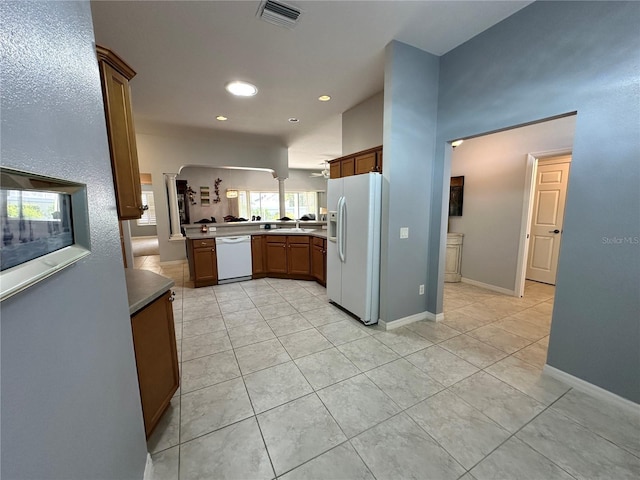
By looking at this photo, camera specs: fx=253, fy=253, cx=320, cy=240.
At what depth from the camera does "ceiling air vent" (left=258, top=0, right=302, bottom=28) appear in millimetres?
2021

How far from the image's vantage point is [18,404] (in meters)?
0.53

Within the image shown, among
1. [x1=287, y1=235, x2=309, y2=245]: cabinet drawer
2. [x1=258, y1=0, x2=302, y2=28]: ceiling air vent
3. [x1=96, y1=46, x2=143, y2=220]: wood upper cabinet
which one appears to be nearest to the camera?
[x1=96, y1=46, x2=143, y2=220]: wood upper cabinet

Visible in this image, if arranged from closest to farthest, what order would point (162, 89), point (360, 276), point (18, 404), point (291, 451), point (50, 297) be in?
point (18, 404) → point (50, 297) → point (291, 451) → point (360, 276) → point (162, 89)

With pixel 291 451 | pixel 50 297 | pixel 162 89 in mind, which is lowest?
pixel 291 451

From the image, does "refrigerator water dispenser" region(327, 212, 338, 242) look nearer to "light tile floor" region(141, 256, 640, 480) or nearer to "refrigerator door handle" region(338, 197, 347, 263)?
"refrigerator door handle" region(338, 197, 347, 263)

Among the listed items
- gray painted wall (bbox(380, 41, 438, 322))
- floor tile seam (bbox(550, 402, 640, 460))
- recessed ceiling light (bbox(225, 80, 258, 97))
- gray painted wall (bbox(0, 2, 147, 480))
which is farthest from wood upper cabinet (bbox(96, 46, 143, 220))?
floor tile seam (bbox(550, 402, 640, 460))

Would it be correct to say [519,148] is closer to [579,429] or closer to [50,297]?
[579,429]

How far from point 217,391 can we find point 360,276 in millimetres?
1790

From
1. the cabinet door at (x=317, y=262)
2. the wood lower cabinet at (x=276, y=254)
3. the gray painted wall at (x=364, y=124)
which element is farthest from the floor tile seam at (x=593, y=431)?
the wood lower cabinet at (x=276, y=254)

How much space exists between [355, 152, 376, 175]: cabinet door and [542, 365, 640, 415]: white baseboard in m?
2.60

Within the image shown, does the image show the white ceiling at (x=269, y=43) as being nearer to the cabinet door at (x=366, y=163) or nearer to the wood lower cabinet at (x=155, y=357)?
the cabinet door at (x=366, y=163)

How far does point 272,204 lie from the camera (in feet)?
36.6

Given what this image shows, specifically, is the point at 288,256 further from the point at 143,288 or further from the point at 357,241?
the point at 143,288

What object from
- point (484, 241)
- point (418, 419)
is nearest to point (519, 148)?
point (484, 241)
